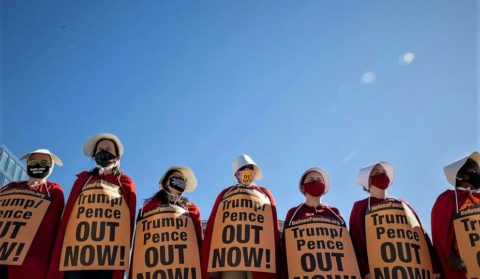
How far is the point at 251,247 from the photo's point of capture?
20.2 ft

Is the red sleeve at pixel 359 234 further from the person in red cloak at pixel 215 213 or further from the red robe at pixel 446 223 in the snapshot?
the person in red cloak at pixel 215 213

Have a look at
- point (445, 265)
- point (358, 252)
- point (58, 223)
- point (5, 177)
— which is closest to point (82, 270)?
point (58, 223)

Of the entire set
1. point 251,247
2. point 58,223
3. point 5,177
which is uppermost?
point 5,177

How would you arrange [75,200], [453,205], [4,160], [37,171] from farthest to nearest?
[4,160] → [37,171] → [453,205] → [75,200]

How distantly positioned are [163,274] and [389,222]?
361 cm

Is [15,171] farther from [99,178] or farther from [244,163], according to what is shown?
[244,163]

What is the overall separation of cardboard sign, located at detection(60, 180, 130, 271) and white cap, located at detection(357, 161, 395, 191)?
402 cm

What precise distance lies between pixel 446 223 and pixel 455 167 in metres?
1.09

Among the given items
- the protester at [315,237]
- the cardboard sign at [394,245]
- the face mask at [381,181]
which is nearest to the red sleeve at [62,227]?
the protester at [315,237]

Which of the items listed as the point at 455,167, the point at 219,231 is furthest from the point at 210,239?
the point at 455,167

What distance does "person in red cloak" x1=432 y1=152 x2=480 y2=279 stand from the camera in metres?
6.26

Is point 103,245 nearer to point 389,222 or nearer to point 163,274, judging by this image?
point 163,274

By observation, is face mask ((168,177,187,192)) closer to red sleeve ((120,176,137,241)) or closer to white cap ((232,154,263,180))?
red sleeve ((120,176,137,241))

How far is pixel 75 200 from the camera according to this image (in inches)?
256
